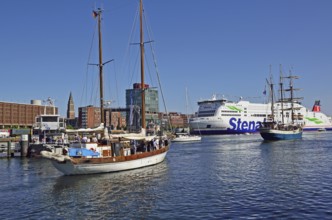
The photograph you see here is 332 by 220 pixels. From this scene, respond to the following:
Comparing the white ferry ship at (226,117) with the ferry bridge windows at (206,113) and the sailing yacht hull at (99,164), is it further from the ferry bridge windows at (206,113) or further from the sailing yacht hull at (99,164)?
the sailing yacht hull at (99,164)

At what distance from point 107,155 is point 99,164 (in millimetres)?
2273

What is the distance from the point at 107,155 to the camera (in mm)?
36625

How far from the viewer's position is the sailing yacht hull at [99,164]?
109ft

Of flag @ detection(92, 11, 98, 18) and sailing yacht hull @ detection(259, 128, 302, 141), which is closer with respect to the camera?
flag @ detection(92, 11, 98, 18)

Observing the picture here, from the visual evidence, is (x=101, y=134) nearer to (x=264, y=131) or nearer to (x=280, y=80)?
(x=264, y=131)

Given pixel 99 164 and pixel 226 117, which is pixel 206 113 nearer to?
pixel 226 117

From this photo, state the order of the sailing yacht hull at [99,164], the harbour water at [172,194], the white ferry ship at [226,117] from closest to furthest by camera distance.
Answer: the harbour water at [172,194]
the sailing yacht hull at [99,164]
the white ferry ship at [226,117]

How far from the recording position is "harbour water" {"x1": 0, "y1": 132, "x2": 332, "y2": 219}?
66.7ft

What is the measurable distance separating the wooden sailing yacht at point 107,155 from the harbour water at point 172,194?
39.6 inches

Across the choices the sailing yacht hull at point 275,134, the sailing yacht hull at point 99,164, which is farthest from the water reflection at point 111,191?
the sailing yacht hull at point 275,134

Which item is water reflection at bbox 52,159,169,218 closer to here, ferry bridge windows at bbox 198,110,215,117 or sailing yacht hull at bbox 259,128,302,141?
sailing yacht hull at bbox 259,128,302,141

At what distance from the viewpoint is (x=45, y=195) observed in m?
25.9

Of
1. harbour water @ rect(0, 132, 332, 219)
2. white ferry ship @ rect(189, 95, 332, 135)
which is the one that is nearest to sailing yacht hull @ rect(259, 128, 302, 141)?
white ferry ship @ rect(189, 95, 332, 135)

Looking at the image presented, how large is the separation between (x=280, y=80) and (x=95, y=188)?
371 ft
